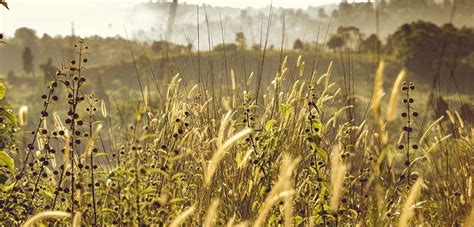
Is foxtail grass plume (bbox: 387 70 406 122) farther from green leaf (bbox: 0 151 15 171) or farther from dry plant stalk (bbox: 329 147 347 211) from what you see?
green leaf (bbox: 0 151 15 171)

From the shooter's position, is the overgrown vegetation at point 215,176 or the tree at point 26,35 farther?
the tree at point 26,35

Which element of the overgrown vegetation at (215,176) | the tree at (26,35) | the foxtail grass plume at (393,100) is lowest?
the tree at (26,35)

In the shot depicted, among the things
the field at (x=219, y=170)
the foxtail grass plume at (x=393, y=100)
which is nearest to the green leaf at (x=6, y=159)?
the field at (x=219, y=170)

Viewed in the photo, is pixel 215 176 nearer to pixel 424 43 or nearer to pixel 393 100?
pixel 393 100

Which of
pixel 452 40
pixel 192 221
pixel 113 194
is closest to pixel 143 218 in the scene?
pixel 113 194

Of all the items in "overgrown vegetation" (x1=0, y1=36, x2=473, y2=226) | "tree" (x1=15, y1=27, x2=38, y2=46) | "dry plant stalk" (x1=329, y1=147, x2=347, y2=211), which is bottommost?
"tree" (x1=15, y1=27, x2=38, y2=46)

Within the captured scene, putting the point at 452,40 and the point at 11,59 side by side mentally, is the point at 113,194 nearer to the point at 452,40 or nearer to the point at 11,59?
the point at 452,40

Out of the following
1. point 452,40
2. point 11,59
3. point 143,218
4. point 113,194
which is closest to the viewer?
point 143,218

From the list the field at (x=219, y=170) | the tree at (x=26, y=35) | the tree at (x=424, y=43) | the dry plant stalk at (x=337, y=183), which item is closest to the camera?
the dry plant stalk at (x=337, y=183)

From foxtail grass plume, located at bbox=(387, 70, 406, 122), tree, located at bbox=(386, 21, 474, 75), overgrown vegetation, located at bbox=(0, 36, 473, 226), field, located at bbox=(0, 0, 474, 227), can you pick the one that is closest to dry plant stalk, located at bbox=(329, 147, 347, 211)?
field, located at bbox=(0, 0, 474, 227)

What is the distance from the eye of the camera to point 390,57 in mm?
38125

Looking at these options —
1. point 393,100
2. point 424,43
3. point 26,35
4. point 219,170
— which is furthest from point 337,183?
point 26,35

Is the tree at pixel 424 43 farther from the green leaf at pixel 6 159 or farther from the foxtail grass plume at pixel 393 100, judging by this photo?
the foxtail grass plume at pixel 393 100

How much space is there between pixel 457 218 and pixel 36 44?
72923 mm
